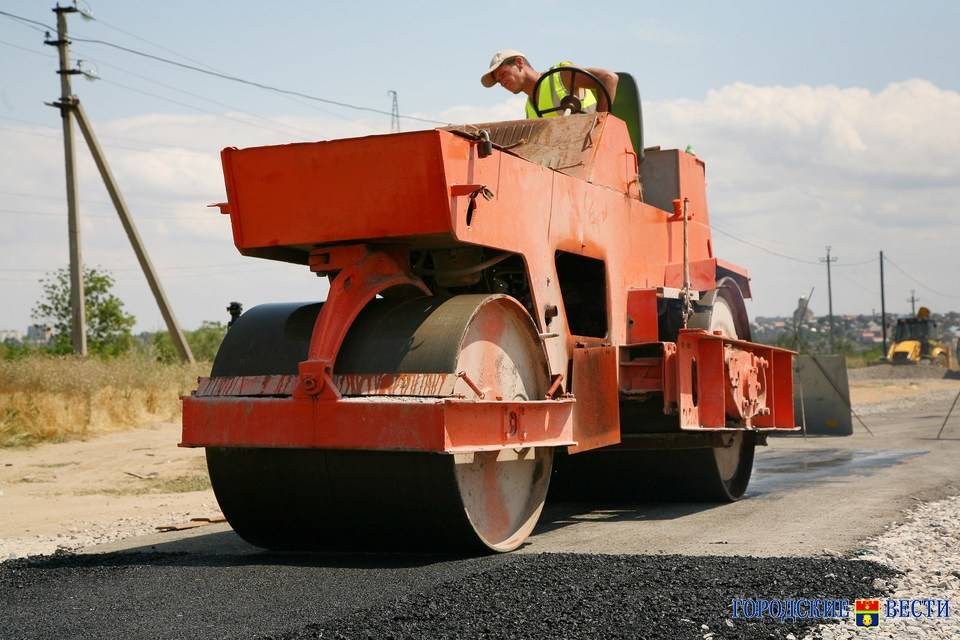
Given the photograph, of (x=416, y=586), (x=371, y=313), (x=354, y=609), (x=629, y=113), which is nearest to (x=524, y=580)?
(x=416, y=586)

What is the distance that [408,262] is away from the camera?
6219 mm

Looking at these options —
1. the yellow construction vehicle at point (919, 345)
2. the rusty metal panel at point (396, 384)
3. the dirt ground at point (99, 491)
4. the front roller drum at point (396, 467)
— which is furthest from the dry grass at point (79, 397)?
the yellow construction vehicle at point (919, 345)

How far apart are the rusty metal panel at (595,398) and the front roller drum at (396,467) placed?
52 centimetres

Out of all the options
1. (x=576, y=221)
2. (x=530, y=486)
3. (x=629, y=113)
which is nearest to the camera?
(x=530, y=486)

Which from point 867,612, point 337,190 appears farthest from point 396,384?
point 867,612

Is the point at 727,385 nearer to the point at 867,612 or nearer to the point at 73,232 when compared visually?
the point at 867,612

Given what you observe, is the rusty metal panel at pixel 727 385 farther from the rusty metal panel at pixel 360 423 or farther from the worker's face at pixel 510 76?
the worker's face at pixel 510 76

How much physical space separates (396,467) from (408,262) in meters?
1.23

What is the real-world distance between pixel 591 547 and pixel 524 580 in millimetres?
1498

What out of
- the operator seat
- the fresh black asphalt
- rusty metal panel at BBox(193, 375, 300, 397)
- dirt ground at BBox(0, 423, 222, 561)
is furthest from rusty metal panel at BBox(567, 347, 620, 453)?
dirt ground at BBox(0, 423, 222, 561)

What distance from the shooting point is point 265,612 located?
4.68 meters

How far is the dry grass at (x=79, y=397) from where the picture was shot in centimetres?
1508

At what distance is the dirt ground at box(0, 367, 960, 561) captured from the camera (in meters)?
8.39

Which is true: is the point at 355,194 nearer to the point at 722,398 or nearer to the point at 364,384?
the point at 364,384
